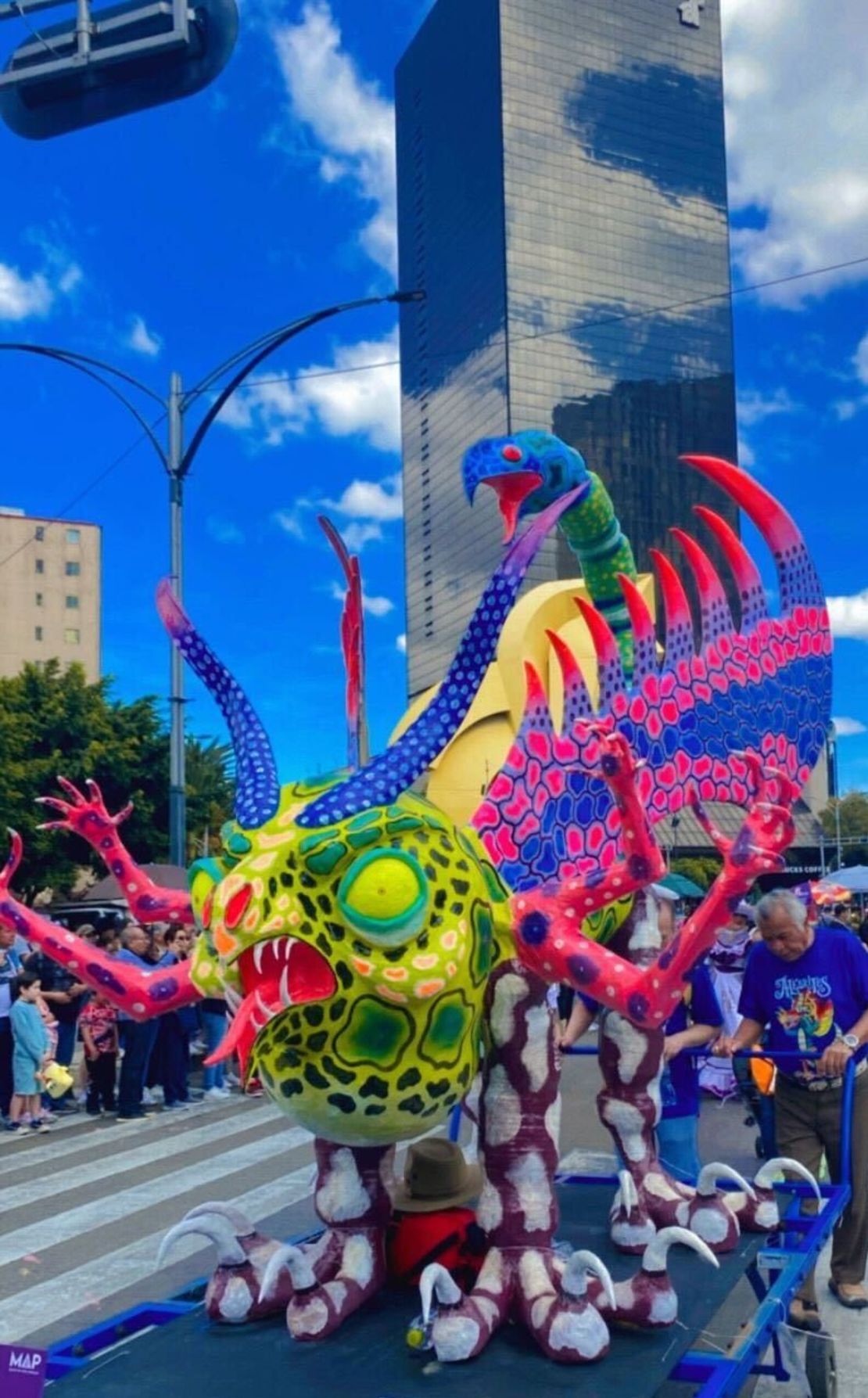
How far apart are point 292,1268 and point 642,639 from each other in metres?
2.64

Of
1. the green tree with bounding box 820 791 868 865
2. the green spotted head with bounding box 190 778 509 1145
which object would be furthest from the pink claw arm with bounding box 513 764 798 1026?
the green tree with bounding box 820 791 868 865

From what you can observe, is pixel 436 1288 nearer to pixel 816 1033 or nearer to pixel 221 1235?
pixel 221 1235

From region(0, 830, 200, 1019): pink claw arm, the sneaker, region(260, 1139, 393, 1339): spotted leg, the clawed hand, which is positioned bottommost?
the sneaker

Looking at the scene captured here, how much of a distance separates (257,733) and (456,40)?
293ft

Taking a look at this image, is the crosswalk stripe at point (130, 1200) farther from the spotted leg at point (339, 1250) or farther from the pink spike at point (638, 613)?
the pink spike at point (638, 613)

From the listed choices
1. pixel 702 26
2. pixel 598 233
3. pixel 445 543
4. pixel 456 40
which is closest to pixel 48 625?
pixel 445 543

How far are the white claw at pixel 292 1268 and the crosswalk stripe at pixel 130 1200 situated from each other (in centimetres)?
314

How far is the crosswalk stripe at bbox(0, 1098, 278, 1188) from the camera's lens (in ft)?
29.0

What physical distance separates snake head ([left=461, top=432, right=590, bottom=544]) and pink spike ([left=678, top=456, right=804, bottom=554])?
81 centimetres

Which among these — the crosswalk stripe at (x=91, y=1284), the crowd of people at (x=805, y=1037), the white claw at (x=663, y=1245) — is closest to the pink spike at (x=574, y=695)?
the crowd of people at (x=805, y=1037)

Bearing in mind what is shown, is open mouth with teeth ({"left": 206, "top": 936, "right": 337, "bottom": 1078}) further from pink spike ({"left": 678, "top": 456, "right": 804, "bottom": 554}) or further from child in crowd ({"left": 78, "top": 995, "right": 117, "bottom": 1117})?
child in crowd ({"left": 78, "top": 995, "right": 117, "bottom": 1117})

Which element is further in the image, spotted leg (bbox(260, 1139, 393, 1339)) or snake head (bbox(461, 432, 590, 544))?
snake head (bbox(461, 432, 590, 544))

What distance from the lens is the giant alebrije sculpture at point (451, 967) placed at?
3.49m

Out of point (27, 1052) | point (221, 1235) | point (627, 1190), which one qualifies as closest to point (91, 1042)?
point (27, 1052)
